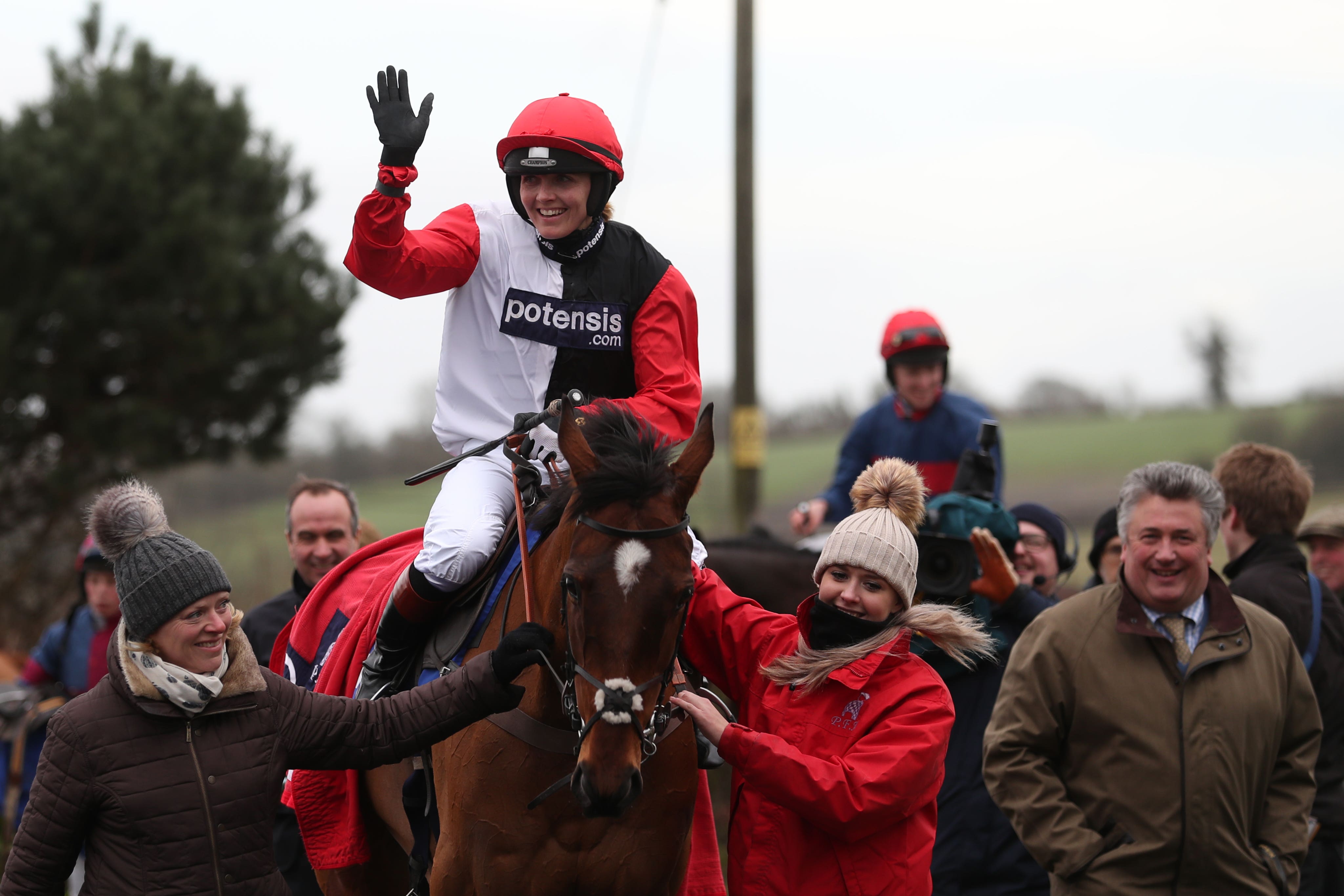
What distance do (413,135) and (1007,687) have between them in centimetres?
228

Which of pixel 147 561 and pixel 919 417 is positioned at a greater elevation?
pixel 919 417

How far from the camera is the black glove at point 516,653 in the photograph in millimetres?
3018

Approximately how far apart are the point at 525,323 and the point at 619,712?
55.8 inches

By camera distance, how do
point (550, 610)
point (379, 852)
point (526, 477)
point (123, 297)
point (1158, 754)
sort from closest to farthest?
point (550, 610)
point (1158, 754)
point (526, 477)
point (379, 852)
point (123, 297)

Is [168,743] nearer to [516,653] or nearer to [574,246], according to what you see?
[516,653]

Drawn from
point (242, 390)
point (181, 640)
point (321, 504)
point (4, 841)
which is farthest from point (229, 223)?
point (181, 640)

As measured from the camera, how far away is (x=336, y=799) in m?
4.07

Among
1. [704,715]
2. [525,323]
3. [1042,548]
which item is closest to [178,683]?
[704,715]

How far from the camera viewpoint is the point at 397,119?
137 inches

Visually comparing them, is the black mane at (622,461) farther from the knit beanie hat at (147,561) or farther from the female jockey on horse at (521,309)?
the knit beanie hat at (147,561)

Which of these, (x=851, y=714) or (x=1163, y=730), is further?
(x=1163, y=730)

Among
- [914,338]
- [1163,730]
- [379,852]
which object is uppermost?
[914,338]

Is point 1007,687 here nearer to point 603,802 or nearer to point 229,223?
point 603,802

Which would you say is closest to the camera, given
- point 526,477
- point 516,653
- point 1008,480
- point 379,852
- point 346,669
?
point 516,653
